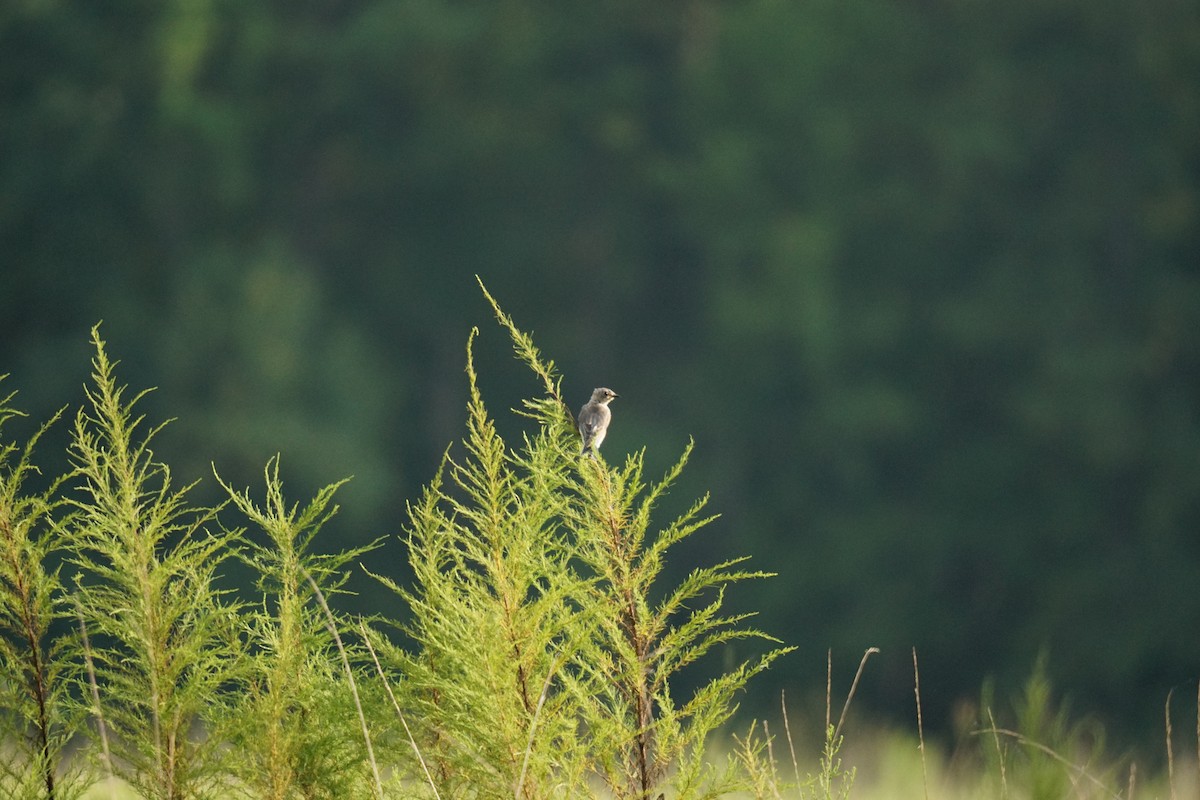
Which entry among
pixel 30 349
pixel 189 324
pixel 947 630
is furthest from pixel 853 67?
pixel 30 349

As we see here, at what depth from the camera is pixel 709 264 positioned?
1878 cm

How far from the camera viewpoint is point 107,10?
58.4 ft

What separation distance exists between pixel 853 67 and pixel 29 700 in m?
16.4

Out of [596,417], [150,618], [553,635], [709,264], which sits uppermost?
[709,264]

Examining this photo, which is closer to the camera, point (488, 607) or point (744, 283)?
point (488, 607)

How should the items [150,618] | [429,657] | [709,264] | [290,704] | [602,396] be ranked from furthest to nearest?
1. [709,264]
2. [602,396]
3. [429,657]
4. [290,704]
5. [150,618]

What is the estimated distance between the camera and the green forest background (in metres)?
16.2

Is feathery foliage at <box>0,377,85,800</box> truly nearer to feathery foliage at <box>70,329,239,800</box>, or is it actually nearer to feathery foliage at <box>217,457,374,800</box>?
feathery foliage at <box>70,329,239,800</box>

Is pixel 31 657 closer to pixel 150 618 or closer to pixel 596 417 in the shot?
pixel 150 618

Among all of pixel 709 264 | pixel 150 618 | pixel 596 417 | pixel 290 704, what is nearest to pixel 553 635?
pixel 290 704

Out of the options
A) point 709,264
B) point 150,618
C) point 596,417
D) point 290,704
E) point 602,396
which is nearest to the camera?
point 150,618

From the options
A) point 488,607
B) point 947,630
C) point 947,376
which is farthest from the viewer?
point 947,376

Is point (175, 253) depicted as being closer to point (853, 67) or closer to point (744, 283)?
point (744, 283)

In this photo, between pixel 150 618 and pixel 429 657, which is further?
pixel 429 657
